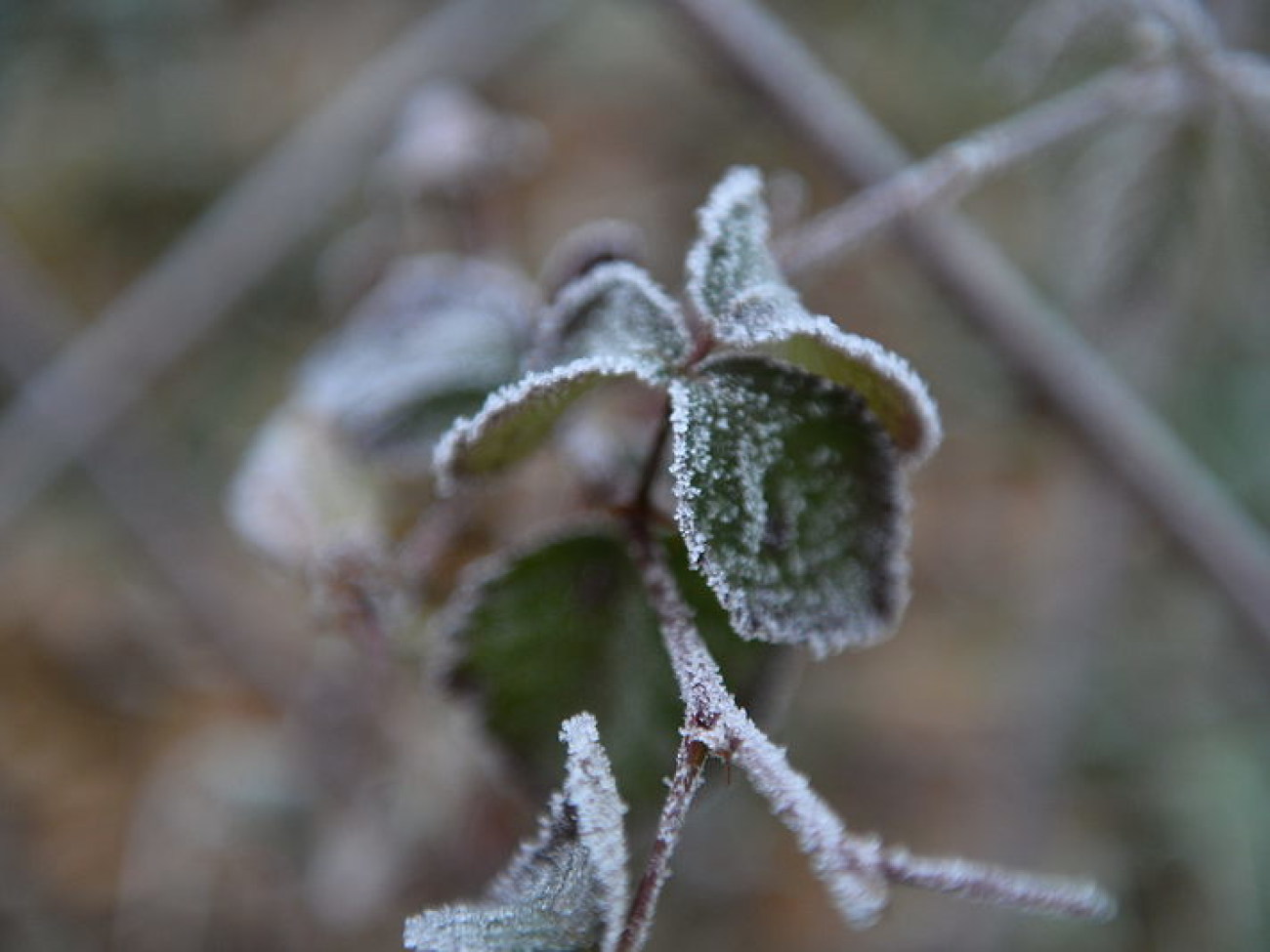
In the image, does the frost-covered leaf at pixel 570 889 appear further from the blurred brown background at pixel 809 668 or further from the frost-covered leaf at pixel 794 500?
the blurred brown background at pixel 809 668

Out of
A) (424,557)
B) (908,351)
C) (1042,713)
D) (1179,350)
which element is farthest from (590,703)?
(908,351)

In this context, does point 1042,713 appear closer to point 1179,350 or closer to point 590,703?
point 1179,350

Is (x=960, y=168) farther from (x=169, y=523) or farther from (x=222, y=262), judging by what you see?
(x=169, y=523)

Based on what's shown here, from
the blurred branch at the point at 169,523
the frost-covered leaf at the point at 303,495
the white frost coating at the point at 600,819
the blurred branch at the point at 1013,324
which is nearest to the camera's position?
the white frost coating at the point at 600,819

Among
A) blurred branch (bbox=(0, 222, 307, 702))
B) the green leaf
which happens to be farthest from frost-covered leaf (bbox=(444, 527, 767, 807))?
blurred branch (bbox=(0, 222, 307, 702))

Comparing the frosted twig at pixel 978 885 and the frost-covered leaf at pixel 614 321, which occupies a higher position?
the frost-covered leaf at pixel 614 321

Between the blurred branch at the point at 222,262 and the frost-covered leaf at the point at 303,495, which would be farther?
the blurred branch at the point at 222,262

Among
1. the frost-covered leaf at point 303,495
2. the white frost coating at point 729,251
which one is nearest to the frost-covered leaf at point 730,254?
the white frost coating at point 729,251
